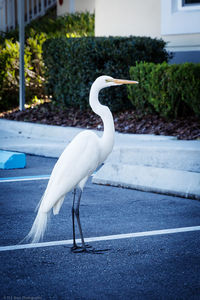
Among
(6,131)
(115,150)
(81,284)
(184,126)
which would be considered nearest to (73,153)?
(81,284)

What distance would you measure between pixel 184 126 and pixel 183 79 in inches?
33.4

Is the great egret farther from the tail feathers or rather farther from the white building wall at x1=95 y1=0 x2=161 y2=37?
the white building wall at x1=95 y1=0 x2=161 y2=37

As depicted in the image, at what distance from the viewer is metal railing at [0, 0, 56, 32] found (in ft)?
59.5

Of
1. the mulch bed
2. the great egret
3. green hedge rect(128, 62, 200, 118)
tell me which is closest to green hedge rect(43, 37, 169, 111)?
the mulch bed

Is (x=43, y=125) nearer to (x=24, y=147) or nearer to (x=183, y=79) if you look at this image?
(x=24, y=147)

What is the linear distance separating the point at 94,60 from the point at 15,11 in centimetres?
853

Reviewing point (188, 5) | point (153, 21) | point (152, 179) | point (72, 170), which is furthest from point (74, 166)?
point (153, 21)

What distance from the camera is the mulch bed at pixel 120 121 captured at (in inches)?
389

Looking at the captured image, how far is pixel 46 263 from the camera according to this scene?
4.46 m

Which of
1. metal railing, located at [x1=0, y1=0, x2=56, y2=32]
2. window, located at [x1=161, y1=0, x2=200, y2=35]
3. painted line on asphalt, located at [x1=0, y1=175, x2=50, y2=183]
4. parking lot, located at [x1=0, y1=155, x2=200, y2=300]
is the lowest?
parking lot, located at [x1=0, y1=155, x2=200, y2=300]

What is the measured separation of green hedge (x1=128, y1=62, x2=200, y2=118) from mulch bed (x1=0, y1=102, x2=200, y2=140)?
0.67 ft

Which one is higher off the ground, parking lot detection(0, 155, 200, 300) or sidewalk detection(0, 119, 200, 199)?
sidewalk detection(0, 119, 200, 199)

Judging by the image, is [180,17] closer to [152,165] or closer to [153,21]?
[153,21]

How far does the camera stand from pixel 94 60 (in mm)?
11781
